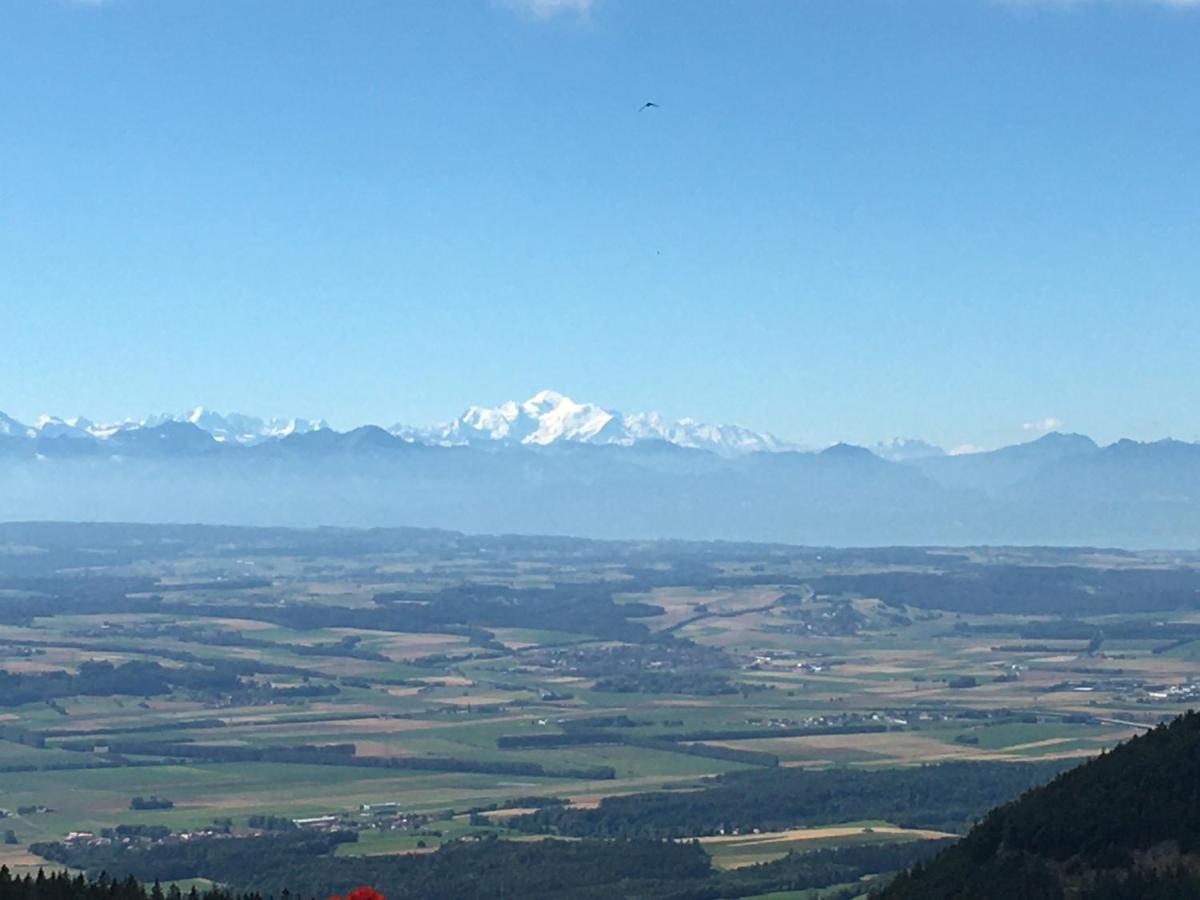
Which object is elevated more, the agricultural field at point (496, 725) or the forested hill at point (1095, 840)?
the forested hill at point (1095, 840)

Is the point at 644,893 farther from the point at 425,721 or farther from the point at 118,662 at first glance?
the point at 118,662

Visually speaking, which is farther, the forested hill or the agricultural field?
the agricultural field

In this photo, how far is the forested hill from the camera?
5144cm

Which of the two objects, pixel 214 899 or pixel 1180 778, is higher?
pixel 1180 778

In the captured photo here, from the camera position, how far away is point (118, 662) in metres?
166

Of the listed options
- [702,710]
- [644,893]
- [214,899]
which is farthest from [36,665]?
[214,899]

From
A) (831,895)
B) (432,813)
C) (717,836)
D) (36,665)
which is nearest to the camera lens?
(831,895)

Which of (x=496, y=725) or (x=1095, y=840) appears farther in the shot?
(x=496, y=725)

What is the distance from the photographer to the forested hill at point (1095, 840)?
5144 centimetres

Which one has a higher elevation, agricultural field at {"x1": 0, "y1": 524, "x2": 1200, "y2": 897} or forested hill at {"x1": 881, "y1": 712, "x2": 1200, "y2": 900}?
forested hill at {"x1": 881, "y1": 712, "x2": 1200, "y2": 900}

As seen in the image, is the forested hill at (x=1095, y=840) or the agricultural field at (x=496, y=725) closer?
the forested hill at (x=1095, y=840)

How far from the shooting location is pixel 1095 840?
177 feet

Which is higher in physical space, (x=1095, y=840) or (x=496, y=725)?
(x=1095, y=840)

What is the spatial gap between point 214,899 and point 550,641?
476ft
